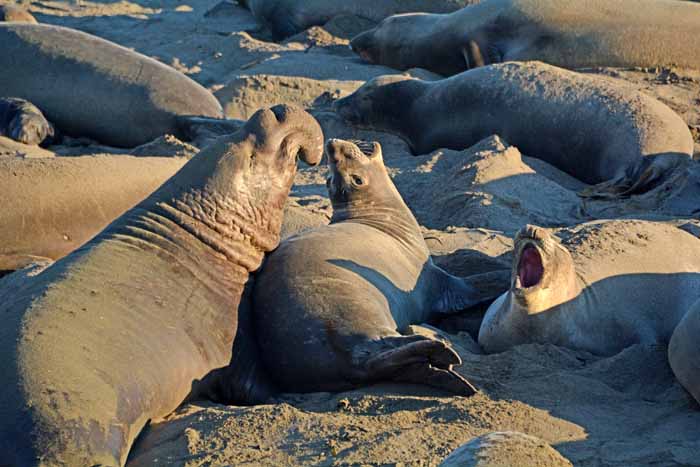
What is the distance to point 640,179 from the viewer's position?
704cm

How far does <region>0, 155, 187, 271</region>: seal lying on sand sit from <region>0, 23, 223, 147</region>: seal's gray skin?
2104mm

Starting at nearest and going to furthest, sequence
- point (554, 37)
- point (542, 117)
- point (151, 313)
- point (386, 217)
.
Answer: point (151, 313) → point (386, 217) → point (542, 117) → point (554, 37)

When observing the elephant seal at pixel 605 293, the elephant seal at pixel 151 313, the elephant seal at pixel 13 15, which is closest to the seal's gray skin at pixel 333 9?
the elephant seal at pixel 13 15

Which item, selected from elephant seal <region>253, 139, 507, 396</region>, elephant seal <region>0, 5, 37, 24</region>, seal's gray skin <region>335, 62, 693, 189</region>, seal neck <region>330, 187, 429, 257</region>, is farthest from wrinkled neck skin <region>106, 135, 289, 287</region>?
elephant seal <region>0, 5, 37, 24</region>

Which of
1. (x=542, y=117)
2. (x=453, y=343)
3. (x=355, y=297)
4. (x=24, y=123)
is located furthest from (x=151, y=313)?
(x=542, y=117)

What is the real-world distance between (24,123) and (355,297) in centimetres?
410

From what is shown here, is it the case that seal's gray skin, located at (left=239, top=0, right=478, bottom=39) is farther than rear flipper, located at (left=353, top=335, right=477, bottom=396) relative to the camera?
Yes

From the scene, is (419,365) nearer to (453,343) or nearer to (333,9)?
(453,343)

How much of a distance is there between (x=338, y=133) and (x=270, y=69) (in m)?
1.42

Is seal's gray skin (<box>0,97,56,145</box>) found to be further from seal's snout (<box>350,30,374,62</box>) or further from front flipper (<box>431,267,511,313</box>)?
front flipper (<box>431,267,511,313</box>)

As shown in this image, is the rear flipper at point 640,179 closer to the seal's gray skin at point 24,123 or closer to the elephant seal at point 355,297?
the elephant seal at point 355,297

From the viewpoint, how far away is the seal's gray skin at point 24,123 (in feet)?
25.2

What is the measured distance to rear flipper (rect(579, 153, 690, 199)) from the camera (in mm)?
6946

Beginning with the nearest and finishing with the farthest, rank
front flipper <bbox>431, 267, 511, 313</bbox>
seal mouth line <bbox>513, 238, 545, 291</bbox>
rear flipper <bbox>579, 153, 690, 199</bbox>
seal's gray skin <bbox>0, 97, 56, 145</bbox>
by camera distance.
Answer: seal mouth line <bbox>513, 238, 545, 291</bbox> → front flipper <bbox>431, 267, 511, 313</bbox> → rear flipper <bbox>579, 153, 690, 199</bbox> → seal's gray skin <bbox>0, 97, 56, 145</bbox>
